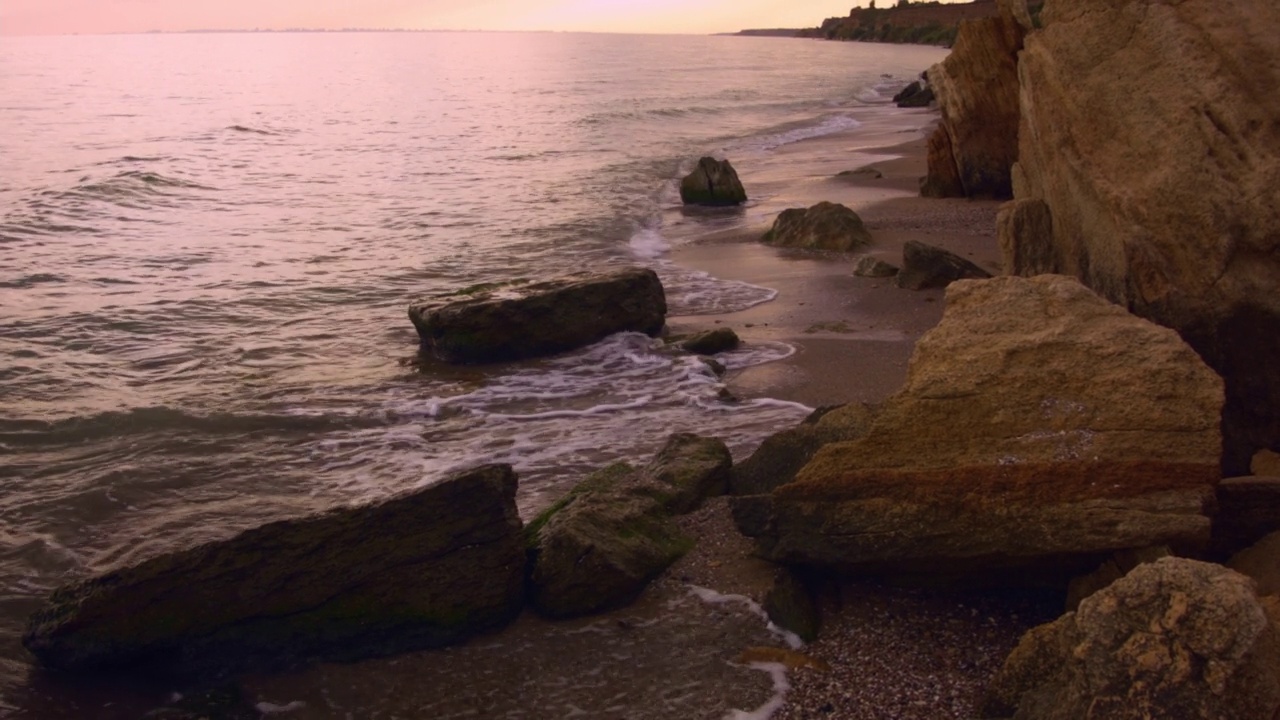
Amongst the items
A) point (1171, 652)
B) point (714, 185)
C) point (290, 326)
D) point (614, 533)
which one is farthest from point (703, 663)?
point (714, 185)

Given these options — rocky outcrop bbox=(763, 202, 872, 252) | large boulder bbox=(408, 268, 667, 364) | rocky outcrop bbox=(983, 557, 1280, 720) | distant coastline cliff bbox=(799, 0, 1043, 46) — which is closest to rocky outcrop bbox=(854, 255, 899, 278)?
rocky outcrop bbox=(763, 202, 872, 252)

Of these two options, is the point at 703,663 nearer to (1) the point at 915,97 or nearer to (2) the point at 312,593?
(2) the point at 312,593

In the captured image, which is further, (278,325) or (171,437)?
(278,325)

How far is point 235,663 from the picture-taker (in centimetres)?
464

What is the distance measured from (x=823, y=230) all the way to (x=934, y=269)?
2935mm

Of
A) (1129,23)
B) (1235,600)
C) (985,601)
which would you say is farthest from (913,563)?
(1129,23)

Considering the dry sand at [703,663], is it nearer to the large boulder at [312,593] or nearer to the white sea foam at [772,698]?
the white sea foam at [772,698]

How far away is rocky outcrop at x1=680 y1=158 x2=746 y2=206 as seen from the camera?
694 inches

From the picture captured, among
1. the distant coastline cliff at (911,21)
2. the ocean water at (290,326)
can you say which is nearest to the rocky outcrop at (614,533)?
the ocean water at (290,326)

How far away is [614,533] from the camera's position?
5.11 m

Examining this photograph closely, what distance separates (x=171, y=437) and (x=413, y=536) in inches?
143

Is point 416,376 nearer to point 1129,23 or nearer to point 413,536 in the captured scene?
point 413,536

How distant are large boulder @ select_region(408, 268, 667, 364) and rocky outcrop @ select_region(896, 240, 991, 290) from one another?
2.40 meters

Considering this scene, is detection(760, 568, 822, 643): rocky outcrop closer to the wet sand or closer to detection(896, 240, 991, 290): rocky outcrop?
the wet sand
